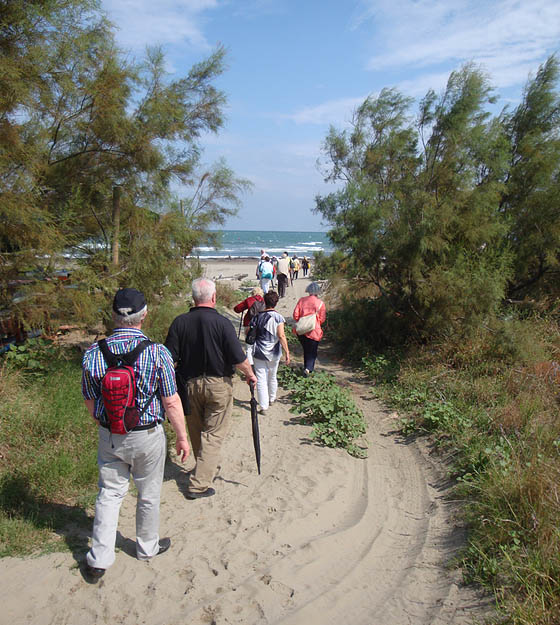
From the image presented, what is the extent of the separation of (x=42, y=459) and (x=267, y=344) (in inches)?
119

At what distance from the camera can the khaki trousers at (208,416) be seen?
4.21 metres

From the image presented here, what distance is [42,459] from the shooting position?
427cm

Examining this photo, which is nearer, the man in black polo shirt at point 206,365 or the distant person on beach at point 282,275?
the man in black polo shirt at point 206,365

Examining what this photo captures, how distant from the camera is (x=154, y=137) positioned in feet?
23.5

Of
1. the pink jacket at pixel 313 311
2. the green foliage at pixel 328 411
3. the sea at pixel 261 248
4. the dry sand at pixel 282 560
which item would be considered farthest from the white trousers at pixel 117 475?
the sea at pixel 261 248

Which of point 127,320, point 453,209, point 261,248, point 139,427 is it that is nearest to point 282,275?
point 453,209

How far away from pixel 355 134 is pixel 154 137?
4.24m

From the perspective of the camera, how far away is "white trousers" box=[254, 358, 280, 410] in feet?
21.1

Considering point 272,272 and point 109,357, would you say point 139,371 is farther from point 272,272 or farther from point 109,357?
point 272,272

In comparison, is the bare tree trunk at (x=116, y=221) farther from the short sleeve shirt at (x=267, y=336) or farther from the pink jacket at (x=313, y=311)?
the pink jacket at (x=313, y=311)

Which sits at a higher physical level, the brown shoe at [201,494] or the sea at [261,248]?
the sea at [261,248]

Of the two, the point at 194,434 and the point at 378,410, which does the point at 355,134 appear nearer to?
the point at 378,410

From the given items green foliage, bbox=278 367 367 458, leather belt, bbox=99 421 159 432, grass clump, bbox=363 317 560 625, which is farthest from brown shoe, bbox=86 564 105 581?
green foliage, bbox=278 367 367 458

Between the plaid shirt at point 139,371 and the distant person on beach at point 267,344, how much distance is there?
10.4ft
